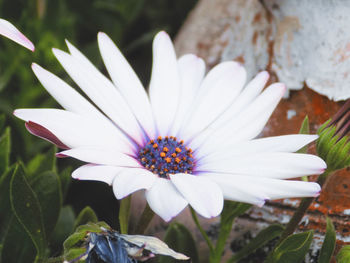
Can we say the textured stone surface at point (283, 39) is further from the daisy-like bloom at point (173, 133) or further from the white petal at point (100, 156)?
the white petal at point (100, 156)

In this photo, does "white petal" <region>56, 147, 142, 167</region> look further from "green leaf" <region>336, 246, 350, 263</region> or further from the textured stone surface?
the textured stone surface

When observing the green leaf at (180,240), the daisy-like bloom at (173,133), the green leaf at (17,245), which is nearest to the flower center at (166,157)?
the daisy-like bloom at (173,133)

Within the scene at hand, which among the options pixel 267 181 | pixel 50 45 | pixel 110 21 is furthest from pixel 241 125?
pixel 110 21

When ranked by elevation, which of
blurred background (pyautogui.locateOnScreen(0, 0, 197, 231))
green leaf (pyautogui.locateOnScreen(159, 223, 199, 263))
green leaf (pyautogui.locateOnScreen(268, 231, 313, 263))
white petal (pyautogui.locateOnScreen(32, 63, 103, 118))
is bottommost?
green leaf (pyautogui.locateOnScreen(268, 231, 313, 263))

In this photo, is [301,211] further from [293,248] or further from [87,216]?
[87,216]

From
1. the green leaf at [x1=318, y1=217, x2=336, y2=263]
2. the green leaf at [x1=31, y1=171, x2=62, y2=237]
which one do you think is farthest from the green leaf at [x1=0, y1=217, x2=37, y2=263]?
the green leaf at [x1=318, y1=217, x2=336, y2=263]

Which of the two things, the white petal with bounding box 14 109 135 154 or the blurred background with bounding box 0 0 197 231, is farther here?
the blurred background with bounding box 0 0 197 231

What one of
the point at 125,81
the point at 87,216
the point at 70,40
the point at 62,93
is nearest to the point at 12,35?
the point at 62,93
